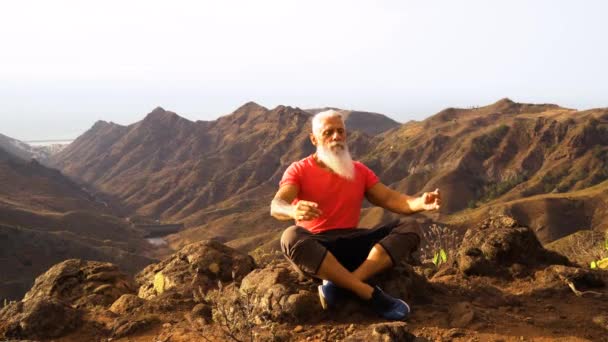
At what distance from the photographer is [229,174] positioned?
3295 inches

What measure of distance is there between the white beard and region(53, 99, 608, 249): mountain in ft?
122

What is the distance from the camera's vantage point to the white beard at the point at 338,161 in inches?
190

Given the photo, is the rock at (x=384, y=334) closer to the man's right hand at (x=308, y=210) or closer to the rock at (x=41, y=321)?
the man's right hand at (x=308, y=210)

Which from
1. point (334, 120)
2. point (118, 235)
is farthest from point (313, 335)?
point (118, 235)

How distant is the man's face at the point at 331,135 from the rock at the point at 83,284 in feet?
11.9

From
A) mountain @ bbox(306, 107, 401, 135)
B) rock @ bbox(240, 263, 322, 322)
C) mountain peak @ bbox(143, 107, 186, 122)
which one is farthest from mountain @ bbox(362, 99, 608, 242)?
mountain peak @ bbox(143, 107, 186, 122)

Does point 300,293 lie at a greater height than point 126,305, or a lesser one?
greater

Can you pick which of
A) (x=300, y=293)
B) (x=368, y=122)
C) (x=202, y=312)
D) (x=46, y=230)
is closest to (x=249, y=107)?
(x=368, y=122)

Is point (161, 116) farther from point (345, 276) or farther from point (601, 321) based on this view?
point (601, 321)

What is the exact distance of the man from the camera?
14.1 feet

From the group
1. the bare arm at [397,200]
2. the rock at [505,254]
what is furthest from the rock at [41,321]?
the rock at [505,254]

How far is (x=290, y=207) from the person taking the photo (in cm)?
428

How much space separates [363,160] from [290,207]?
6968 cm

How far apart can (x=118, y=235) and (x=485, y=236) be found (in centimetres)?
5558
